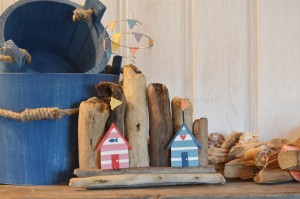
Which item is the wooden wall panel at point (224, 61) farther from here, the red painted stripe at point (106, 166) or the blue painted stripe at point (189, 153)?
the red painted stripe at point (106, 166)

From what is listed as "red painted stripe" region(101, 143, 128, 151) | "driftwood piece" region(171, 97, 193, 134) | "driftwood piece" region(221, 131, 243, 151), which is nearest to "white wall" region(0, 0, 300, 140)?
"driftwood piece" region(221, 131, 243, 151)

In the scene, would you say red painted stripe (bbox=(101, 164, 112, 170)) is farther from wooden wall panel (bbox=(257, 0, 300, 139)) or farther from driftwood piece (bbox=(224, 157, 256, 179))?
wooden wall panel (bbox=(257, 0, 300, 139))

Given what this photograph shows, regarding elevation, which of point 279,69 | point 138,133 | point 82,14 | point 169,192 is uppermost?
point 82,14

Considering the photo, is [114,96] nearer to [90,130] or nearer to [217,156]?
[90,130]

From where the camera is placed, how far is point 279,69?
118cm

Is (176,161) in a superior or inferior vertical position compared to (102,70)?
inferior

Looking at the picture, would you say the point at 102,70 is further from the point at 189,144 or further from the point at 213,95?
the point at 213,95

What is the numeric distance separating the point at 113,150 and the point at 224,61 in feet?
1.65

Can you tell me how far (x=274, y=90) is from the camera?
1177 millimetres

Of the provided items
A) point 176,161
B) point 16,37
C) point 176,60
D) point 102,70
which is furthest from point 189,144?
point 16,37

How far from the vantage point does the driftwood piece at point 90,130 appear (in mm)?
816

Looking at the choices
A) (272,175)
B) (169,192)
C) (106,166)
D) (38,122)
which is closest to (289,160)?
(272,175)

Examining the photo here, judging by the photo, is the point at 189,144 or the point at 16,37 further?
the point at 16,37

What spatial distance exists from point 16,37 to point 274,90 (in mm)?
729
